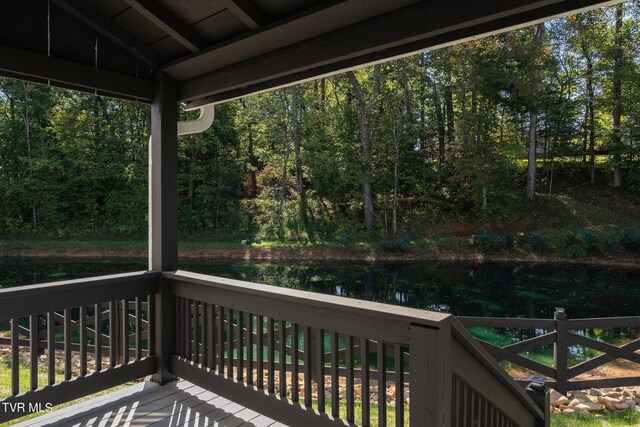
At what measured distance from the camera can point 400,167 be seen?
15.4 metres

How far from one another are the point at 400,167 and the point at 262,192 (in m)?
5.36

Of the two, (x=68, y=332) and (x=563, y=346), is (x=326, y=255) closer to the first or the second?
(x=563, y=346)

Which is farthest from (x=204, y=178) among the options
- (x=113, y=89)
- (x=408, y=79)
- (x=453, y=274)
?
(x=113, y=89)

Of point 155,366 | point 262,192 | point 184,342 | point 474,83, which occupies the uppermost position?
point 474,83

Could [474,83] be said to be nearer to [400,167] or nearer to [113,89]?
[400,167]

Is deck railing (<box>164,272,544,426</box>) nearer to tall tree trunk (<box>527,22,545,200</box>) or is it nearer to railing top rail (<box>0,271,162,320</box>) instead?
railing top rail (<box>0,271,162,320</box>)

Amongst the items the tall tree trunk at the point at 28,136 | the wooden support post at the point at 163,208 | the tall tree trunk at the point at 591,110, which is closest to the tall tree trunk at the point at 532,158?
the tall tree trunk at the point at 591,110

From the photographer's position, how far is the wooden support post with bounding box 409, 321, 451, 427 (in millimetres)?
1343

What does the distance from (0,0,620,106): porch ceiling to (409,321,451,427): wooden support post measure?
1.19 metres

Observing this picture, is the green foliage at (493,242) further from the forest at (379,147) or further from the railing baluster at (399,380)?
the railing baluster at (399,380)

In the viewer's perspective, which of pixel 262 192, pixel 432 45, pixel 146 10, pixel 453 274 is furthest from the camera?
pixel 262 192

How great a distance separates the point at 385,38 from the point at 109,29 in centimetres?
164

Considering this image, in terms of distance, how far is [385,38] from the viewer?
1781 mm

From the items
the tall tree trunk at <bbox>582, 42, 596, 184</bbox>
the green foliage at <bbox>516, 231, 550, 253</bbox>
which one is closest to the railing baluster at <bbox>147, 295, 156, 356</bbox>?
the green foliage at <bbox>516, 231, 550, 253</bbox>
